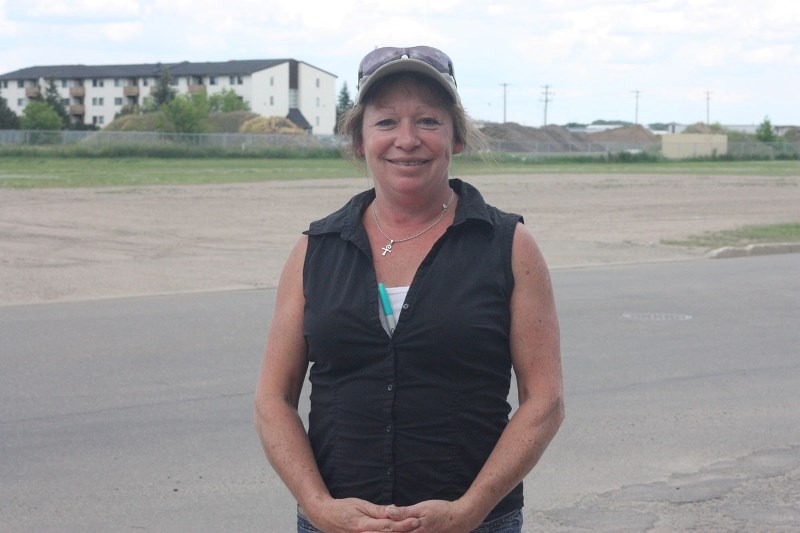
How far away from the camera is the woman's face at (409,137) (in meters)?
2.70

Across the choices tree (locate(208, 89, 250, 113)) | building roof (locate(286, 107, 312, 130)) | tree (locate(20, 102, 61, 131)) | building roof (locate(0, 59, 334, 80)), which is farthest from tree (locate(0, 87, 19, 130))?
building roof (locate(0, 59, 334, 80))

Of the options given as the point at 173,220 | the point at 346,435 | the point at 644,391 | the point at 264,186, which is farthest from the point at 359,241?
the point at 264,186

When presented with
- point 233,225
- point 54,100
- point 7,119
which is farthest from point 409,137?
point 54,100

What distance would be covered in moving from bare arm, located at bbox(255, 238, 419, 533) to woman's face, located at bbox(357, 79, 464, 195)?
27 centimetres

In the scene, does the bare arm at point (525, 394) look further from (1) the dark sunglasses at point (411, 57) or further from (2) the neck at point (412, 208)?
(1) the dark sunglasses at point (411, 57)

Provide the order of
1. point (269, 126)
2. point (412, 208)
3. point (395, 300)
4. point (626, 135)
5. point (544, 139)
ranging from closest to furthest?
1. point (395, 300)
2. point (412, 208)
3. point (269, 126)
4. point (544, 139)
5. point (626, 135)

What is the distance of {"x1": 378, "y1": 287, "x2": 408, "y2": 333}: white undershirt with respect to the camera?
8.56ft

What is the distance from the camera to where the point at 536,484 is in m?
6.22

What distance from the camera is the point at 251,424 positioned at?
24.2 feet

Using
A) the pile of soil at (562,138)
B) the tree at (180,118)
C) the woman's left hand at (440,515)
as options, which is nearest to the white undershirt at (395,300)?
the woman's left hand at (440,515)

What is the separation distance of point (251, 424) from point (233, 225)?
53.8ft

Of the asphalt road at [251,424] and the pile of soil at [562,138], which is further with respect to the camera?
the pile of soil at [562,138]

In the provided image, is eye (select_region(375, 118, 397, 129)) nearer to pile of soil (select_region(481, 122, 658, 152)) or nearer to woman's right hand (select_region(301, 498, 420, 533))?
woman's right hand (select_region(301, 498, 420, 533))

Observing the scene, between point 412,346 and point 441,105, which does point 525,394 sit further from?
point 441,105
